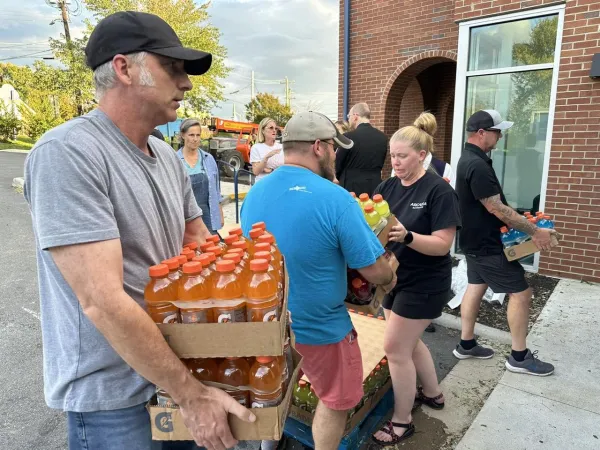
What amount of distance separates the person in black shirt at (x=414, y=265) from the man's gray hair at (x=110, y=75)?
5.84 feet

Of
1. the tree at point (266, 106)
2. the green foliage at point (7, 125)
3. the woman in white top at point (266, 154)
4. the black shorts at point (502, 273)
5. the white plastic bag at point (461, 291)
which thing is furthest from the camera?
the tree at point (266, 106)

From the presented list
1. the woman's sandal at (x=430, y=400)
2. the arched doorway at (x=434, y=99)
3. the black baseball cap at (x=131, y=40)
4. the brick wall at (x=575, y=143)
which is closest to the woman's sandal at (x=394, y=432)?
the woman's sandal at (x=430, y=400)

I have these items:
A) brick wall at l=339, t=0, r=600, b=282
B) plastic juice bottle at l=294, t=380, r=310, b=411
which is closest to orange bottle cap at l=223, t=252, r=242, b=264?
plastic juice bottle at l=294, t=380, r=310, b=411

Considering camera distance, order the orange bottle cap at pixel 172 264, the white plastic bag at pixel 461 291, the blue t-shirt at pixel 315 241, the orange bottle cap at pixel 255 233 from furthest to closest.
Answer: the white plastic bag at pixel 461 291 < the blue t-shirt at pixel 315 241 < the orange bottle cap at pixel 255 233 < the orange bottle cap at pixel 172 264

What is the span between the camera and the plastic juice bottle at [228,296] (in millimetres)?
1299

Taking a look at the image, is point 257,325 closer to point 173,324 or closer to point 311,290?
point 173,324

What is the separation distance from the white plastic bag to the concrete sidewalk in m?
0.51

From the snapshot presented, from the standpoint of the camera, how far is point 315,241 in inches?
79.7

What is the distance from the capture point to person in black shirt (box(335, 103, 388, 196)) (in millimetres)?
5453

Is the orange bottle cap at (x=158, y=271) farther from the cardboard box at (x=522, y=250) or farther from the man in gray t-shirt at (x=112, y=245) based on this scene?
the cardboard box at (x=522, y=250)

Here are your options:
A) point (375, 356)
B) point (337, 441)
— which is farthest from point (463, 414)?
point (337, 441)

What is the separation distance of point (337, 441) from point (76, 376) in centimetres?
147

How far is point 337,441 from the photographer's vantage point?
227 cm

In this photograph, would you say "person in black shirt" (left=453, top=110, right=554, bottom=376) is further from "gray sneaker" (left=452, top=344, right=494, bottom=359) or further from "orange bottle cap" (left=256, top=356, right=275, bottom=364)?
"orange bottle cap" (left=256, top=356, right=275, bottom=364)
